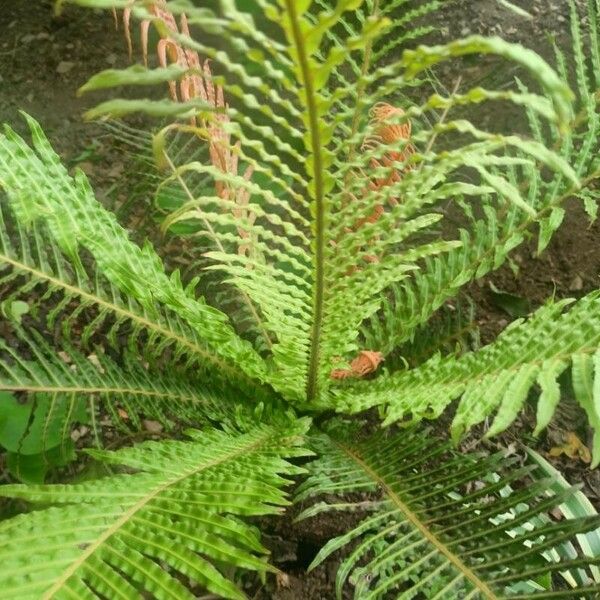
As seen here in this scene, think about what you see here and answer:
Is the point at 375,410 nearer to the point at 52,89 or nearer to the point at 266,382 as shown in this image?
the point at 266,382

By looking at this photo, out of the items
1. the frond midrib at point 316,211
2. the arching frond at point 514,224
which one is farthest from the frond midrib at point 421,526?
the arching frond at point 514,224

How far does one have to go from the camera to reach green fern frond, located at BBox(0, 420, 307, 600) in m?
0.63

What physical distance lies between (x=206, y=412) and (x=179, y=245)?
2.20 ft

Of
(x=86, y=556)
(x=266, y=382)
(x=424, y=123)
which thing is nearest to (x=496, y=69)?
(x=424, y=123)

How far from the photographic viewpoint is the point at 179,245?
173cm

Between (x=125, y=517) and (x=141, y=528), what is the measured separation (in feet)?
0.10

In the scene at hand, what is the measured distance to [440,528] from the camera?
35.6 inches

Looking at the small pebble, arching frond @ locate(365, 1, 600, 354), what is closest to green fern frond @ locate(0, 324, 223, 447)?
arching frond @ locate(365, 1, 600, 354)

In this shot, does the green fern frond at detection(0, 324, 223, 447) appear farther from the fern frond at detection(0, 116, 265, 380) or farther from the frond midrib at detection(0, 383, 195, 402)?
the fern frond at detection(0, 116, 265, 380)

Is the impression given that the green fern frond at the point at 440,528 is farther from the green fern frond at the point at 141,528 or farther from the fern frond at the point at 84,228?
the fern frond at the point at 84,228

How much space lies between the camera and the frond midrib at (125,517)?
0.62 meters

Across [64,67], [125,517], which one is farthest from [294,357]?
[64,67]

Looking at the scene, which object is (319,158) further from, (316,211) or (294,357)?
(294,357)

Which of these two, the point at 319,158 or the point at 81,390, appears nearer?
the point at 319,158
